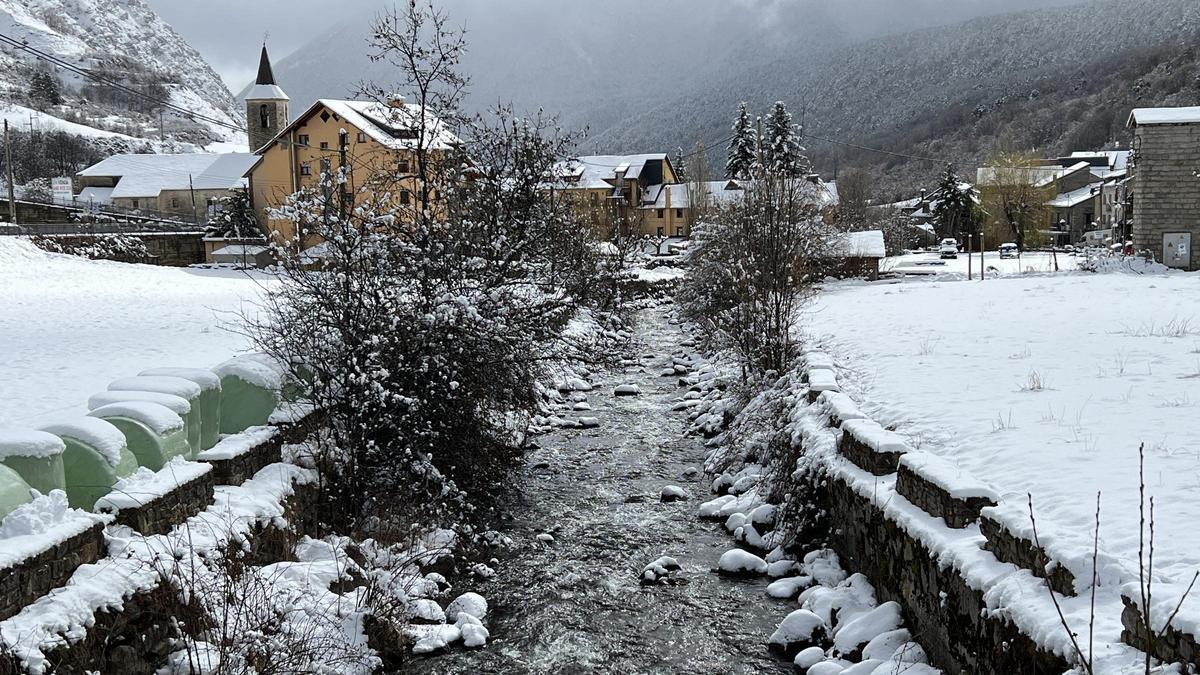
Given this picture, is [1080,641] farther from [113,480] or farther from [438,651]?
[113,480]

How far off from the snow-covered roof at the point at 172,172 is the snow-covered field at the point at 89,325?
51615 mm

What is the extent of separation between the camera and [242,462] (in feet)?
34.7

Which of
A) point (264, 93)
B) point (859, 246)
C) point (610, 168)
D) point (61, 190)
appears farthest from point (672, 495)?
point (264, 93)

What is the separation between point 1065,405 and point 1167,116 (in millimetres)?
31289

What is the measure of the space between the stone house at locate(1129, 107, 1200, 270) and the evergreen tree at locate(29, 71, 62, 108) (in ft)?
531

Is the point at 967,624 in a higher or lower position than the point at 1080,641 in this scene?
lower

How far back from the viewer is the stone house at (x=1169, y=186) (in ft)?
117

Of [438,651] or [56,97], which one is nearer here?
[438,651]

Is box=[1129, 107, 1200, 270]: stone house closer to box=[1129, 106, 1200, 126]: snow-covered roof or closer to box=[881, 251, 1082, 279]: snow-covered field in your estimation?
box=[1129, 106, 1200, 126]: snow-covered roof

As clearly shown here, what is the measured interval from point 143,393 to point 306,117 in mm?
47883

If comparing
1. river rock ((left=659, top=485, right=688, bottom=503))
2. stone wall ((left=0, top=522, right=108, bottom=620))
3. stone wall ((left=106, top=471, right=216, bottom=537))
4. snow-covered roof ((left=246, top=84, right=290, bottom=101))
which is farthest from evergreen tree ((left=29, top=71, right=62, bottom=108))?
stone wall ((left=0, top=522, right=108, bottom=620))

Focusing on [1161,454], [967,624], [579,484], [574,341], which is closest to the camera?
[967,624]

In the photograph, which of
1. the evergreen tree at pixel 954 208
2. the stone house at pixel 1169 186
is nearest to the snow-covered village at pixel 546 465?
the stone house at pixel 1169 186

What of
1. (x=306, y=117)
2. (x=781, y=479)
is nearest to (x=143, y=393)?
(x=781, y=479)
